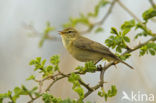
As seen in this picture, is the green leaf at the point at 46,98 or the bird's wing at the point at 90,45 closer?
the green leaf at the point at 46,98

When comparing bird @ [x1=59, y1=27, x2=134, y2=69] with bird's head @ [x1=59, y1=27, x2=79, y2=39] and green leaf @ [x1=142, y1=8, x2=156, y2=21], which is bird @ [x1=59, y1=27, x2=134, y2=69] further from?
green leaf @ [x1=142, y1=8, x2=156, y2=21]

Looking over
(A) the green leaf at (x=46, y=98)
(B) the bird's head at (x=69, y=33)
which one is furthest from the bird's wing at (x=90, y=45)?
(A) the green leaf at (x=46, y=98)

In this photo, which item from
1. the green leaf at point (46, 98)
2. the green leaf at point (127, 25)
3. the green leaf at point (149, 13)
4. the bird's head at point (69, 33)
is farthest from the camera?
the bird's head at point (69, 33)

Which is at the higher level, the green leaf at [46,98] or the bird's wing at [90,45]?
the bird's wing at [90,45]

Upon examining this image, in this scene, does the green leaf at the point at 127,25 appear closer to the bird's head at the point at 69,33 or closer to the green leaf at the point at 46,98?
the green leaf at the point at 46,98

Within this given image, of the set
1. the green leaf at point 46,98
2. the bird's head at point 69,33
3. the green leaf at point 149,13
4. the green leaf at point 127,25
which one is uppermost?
the bird's head at point 69,33

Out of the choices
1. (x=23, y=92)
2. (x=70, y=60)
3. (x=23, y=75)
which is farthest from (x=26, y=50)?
(x=23, y=92)

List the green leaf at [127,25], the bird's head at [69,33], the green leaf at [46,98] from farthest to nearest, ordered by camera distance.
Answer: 1. the bird's head at [69,33]
2. the green leaf at [127,25]
3. the green leaf at [46,98]

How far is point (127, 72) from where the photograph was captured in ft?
14.2

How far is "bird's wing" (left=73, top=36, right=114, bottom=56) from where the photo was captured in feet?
9.39

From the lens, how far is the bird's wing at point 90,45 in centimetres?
286

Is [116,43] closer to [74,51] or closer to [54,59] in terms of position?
[54,59]

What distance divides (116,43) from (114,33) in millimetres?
97

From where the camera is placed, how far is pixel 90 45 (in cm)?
312
